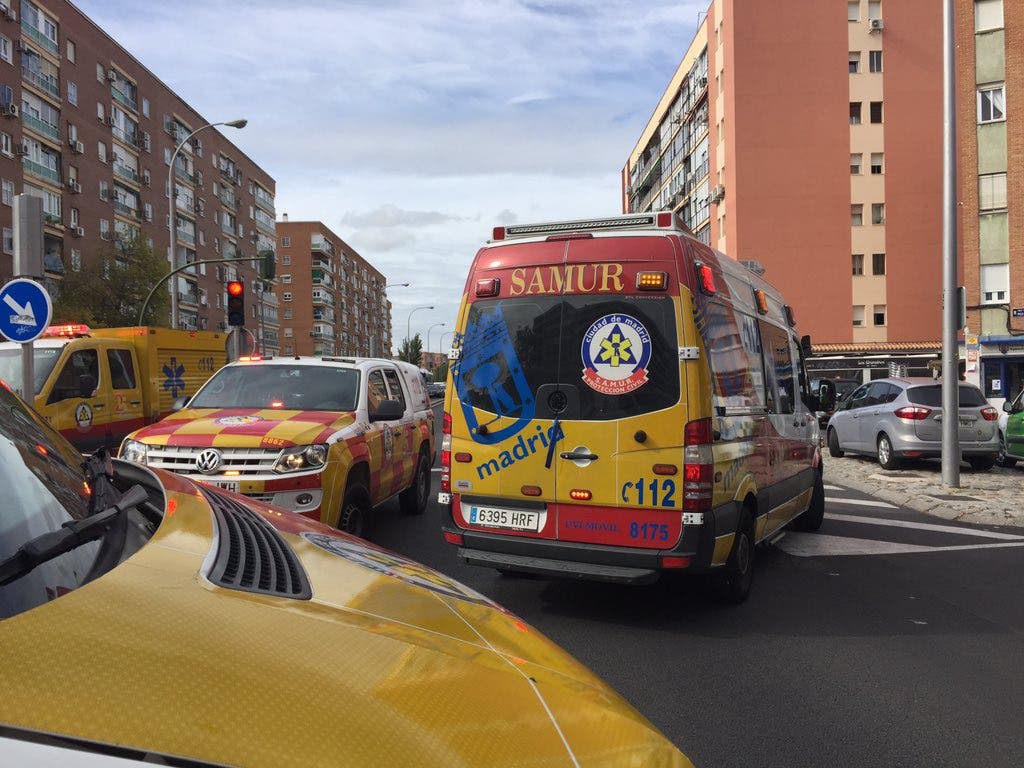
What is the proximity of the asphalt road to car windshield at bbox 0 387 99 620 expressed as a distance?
8.37ft

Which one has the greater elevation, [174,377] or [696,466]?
[174,377]

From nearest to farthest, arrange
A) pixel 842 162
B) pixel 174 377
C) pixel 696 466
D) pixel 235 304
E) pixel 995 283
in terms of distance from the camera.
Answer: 1. pixel 696 466
2. pixel 174 377
3. pixel 235 304
4. pixel 995 283
5. pixel 842 162

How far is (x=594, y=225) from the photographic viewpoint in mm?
5438

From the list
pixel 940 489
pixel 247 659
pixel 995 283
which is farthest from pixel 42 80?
pixel 247 659

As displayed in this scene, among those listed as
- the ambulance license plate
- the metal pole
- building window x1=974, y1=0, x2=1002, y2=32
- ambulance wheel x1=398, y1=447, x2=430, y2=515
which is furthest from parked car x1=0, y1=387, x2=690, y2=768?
building window x1=974, y1=0, x2=1002, y2=32

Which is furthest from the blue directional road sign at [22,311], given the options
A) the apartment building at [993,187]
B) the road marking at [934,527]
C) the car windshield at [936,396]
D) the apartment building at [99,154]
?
the apartment building at [993,187]

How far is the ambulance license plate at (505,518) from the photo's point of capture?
5.26 meters

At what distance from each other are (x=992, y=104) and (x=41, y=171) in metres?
45.9

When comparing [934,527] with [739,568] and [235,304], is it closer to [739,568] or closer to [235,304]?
[739,568]

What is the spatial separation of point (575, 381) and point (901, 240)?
45628 millimetres

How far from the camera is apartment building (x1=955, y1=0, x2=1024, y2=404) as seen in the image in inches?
1266

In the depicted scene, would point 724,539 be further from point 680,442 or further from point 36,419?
point 36,419

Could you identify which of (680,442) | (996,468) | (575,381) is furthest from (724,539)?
(996,468)

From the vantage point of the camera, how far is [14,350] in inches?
418
